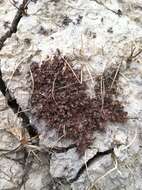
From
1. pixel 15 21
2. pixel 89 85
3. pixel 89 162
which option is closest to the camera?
pixel 89 162

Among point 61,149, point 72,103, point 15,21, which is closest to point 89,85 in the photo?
point 72,103

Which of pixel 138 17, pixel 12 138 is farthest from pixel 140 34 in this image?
pixel 12 138

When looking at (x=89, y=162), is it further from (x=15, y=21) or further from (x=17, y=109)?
(x=15, y=21)

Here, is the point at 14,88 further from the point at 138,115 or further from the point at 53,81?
the point at 138,115

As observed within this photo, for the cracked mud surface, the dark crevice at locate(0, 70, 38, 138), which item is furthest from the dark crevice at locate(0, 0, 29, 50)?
the dark crevice at locate(0, 70, 38, 138)

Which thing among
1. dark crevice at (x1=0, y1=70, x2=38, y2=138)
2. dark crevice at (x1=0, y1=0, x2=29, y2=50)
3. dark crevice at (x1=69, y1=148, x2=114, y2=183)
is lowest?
dark crevice at (x1=69, y1=148, x2=114, y2=183)

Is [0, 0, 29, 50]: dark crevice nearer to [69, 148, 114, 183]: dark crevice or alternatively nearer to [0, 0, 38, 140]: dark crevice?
[0, 0, 38, 140]: dark crevice
